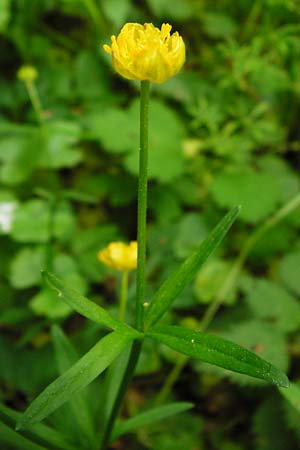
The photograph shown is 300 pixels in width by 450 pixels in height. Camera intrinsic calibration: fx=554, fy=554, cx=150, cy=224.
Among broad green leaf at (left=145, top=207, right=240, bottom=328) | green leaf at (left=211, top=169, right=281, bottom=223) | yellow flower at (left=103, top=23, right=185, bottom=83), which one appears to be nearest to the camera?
yellow flower at (left=103, top=23, right=185, bottom=83)

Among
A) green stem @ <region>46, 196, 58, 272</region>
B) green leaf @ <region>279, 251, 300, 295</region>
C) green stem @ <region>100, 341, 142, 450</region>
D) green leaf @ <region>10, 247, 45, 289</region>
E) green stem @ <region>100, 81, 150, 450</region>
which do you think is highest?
green leaf @ <region>279, 251, 300, 295</region>

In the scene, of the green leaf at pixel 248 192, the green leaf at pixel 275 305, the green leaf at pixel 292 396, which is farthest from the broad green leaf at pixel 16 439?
the green leaf at pixel 248 192

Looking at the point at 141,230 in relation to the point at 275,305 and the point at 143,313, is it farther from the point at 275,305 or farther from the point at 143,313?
the point at 275,305

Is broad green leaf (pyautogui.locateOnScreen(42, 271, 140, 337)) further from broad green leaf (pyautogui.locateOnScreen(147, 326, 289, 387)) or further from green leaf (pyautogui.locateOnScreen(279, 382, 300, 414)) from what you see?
green leaf (pyautogui.locateOnScreen(279, 382, 300, 414))

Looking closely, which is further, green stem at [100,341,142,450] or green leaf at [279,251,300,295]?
green leaf at [279,251,300,295]

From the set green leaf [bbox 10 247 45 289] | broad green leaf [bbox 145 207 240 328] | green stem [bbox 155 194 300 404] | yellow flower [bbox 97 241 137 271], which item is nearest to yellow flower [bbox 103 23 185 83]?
broad green leaf [bbox 145 207 240 328]

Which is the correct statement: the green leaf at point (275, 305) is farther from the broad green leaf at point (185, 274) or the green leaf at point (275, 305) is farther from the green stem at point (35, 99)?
the green stem at point (35, 99)

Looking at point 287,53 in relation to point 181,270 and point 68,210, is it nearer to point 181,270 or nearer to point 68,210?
point 68,210

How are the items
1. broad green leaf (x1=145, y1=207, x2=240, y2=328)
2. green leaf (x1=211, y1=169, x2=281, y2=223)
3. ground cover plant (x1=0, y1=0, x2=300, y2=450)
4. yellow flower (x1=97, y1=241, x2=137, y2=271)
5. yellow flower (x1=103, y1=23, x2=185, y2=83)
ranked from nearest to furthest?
yellow flower (x1=103, y1=23, x2=185, y2=83) → broad green leaf (x1=145, y1=207, x2=240, y2=328) → yellow flower (x1=97, y1=241, x2=137, y2=271) → ground cover plant (x1=0, y1=0, x2=300, y2=450) → green leaf (x1=211, y1=169, x2=281, y2=223)
